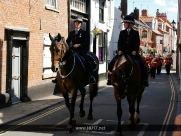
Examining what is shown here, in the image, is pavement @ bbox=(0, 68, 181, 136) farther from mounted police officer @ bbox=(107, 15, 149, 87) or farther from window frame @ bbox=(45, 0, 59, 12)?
window frame @ bbox=(45, 0, 59, 12)

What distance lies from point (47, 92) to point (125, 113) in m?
5.44

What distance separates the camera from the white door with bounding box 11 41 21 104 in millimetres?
12469

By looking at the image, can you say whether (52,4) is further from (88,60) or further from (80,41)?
(88,60)

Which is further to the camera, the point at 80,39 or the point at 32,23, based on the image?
the point at 32,23

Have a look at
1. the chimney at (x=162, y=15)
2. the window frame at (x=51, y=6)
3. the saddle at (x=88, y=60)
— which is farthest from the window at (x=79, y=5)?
the chimney at (x=162, y=15)

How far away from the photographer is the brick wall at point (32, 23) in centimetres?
1155

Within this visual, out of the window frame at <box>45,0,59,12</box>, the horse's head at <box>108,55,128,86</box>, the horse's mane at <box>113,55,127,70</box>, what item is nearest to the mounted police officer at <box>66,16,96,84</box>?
the horse's mane at <box>113,55,127,70</box>

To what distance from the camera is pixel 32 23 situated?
13.7 metres

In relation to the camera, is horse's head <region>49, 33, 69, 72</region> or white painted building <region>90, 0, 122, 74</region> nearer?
horse's head <region>49, 33, 69, 72</region>

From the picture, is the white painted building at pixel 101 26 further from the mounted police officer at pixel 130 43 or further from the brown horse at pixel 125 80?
the brown horse at pixel 125 80

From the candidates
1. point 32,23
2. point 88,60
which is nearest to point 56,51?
point 88,60

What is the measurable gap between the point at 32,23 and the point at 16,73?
251cm

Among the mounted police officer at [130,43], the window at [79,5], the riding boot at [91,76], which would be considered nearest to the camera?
the mounted police officer at [130,43]

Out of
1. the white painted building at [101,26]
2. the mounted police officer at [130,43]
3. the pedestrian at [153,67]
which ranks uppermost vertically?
the white painted building at [101,26]
